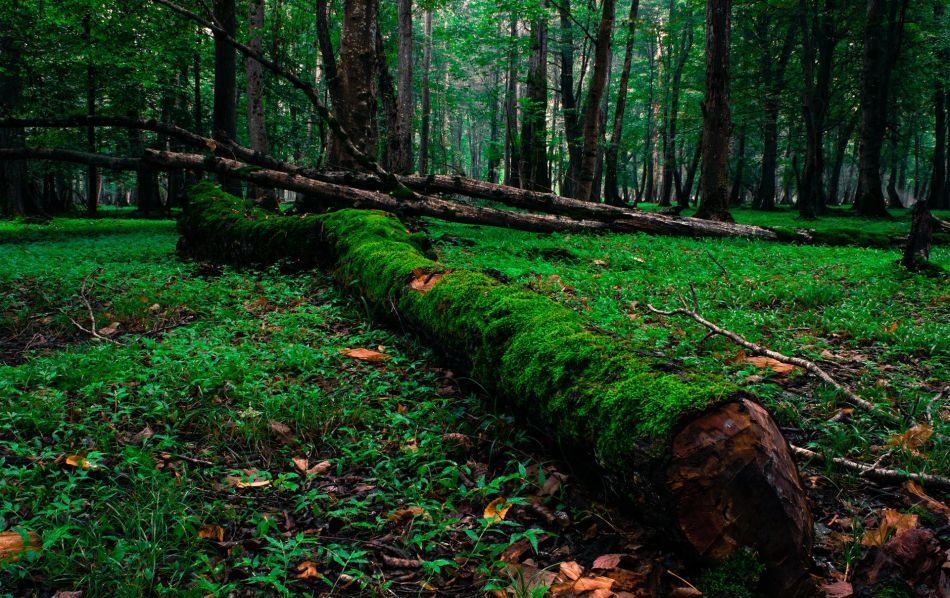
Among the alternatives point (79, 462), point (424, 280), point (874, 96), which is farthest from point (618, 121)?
point (79, 462)

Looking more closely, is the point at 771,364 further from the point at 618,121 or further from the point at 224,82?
the point at 618,121

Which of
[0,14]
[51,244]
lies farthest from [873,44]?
[0,14]

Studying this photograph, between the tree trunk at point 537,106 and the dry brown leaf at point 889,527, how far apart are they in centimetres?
1574

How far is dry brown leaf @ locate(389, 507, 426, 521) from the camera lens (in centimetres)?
226

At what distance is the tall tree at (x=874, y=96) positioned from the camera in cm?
1623

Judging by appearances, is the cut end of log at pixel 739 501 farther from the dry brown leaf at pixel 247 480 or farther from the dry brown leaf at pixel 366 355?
the dry brown leaf at pixel 366 355

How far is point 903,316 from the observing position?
4.81 m

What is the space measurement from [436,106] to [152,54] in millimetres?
21163

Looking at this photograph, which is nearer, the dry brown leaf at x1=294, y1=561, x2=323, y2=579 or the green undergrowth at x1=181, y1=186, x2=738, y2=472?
the dry brown leaf at x1=294, y1=561, x2=323, y2=579

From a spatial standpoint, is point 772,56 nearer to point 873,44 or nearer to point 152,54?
point 873,44

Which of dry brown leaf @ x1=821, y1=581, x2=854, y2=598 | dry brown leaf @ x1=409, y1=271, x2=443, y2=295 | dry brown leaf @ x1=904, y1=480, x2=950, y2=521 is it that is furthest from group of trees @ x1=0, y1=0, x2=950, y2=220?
dry brown leaf @ x1=821, y1=581, x2=854, y2=598

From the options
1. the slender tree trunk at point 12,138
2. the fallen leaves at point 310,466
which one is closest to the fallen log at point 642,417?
the fallen leaves at point 310,466

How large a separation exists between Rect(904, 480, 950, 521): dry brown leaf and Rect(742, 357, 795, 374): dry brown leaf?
1284 millimetres

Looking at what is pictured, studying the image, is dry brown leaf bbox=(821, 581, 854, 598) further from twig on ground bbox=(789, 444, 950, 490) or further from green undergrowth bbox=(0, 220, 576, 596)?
green undergrowth bbox=(0, 220, 576, 596)
